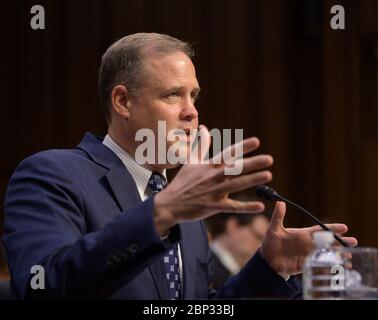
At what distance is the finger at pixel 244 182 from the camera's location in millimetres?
1449

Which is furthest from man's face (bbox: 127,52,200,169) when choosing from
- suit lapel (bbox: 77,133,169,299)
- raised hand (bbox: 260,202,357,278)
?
raised hand (bbox: 260,202,357,278)

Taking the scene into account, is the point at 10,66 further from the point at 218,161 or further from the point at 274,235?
the point at 218,161

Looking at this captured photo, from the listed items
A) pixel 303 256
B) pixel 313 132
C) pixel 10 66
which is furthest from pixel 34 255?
pixel 313 132

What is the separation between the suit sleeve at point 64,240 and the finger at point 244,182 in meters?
0.19

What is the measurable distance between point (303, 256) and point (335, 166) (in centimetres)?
298

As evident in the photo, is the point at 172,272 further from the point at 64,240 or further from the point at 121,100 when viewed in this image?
the point at 121,100

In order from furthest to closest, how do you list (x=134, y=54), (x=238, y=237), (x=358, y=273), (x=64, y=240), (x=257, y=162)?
(x=238, y=237) → (x=134, y=54) → (x=64, y=240) → (x=358, y=273) → (x=257, y=162)

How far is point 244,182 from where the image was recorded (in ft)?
4.80

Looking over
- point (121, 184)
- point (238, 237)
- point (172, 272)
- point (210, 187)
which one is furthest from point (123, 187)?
point (238, 237)

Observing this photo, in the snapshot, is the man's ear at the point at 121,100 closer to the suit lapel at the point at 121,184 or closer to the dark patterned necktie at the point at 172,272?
the suit lapel at the point at 121,184

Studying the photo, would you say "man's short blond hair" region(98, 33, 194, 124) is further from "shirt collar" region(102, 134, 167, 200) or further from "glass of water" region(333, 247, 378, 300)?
"glass of water" region(333, 247, 378, 300)

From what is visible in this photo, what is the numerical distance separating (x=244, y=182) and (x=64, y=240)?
0.53 m

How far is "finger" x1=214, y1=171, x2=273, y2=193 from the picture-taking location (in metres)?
1.45

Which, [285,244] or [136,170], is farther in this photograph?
[136,170]
